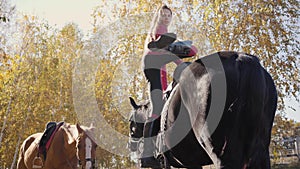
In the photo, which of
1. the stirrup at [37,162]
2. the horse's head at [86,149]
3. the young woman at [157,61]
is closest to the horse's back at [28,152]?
the stirrup at [37,162]

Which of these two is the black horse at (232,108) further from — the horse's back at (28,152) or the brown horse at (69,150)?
the horse's back at (28,152)

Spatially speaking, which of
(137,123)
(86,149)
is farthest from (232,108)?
(86,149)

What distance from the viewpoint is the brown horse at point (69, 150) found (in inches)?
307

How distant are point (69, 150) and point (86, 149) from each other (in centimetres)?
66

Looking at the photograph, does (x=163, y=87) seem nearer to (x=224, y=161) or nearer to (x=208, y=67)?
(x=208, y=67)

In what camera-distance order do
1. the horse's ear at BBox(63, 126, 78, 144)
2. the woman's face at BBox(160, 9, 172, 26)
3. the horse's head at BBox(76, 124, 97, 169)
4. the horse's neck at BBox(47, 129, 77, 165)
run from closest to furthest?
1. the woman's face at BBox(160, 9, 172, 26)
2. the horse's head at BBox(76, 124, 97, 169)
3. the horse's ear at BBox(63, 126, 78, 144)
4. the horse's neck at BBox(47, 129, 77, 165)

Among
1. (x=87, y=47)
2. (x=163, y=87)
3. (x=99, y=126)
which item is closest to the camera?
(x=163, y=87)

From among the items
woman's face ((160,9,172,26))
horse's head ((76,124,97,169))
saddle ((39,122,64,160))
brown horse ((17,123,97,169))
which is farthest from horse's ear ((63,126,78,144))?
woman's face ((160,9,172,26))

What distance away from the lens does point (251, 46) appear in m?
13.1

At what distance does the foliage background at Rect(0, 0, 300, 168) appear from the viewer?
42.8 feet

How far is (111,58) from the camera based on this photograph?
1689 cm

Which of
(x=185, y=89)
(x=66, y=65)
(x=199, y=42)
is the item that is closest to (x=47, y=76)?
(x=66, y=65)

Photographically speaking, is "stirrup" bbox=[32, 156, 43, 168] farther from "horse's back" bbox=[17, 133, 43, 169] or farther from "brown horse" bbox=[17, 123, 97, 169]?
"horse's back" bbox=[17, 133, 43, 169]

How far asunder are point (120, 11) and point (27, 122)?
9.47 m
